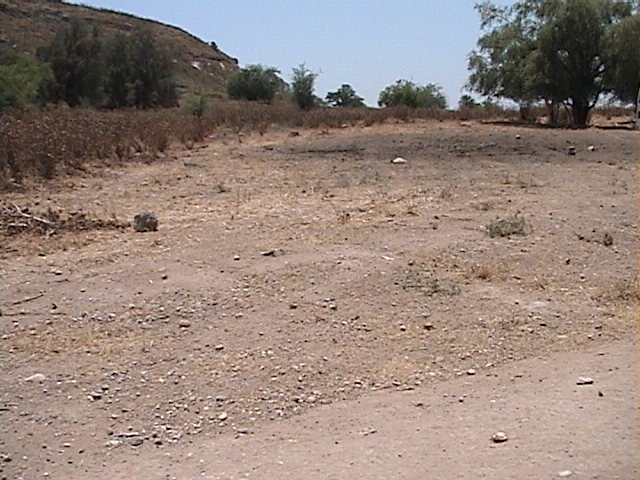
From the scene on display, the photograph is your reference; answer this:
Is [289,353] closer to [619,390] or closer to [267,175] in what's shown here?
[619,390]

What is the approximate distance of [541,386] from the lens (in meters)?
3.85

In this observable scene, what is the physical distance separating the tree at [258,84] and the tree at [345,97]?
9.88 ft

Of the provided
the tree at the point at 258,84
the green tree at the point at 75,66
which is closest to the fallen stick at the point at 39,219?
the green tree at the point at 75,66

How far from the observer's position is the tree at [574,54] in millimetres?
22625

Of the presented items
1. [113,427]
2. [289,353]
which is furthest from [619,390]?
[113,427]

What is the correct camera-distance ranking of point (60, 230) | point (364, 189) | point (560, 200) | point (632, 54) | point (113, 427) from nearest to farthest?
point (113, 427) → point (60, 230) → point (560, 200) → point (364, 189) → point (632, 54)

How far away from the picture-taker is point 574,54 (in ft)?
75.8

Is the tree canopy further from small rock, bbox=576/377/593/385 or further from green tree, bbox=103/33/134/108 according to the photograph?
small rock, bbox=576/377/593/385

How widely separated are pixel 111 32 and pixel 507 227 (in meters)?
44.0

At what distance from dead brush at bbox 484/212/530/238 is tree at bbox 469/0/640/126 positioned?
54.0ft

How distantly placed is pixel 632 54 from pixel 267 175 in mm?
14585

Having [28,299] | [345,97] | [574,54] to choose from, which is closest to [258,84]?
[345,97]

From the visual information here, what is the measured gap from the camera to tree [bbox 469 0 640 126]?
891 inches

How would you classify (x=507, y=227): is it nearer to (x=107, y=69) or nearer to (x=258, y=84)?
(x=107, y=69)
